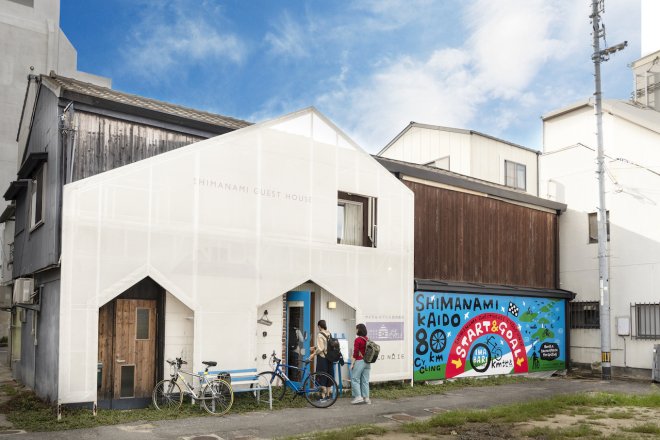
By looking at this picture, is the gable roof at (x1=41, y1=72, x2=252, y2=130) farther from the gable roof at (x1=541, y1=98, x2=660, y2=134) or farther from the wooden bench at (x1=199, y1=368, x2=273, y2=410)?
the gable roof at (x1=541, y1=98, x2=660, y2=134)

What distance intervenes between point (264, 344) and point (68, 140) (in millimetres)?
6479

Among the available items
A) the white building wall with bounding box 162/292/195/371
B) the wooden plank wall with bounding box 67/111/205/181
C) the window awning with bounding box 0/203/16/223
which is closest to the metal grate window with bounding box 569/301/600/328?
the white building wall with bounding box 162/292/195/371

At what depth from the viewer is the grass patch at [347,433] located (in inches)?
400

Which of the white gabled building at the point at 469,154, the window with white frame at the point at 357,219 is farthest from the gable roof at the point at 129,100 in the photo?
the white gabled building at the point at 469,154

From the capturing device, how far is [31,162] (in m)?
14.6

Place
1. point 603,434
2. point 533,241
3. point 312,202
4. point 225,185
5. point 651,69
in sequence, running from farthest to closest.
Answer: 1. point 651,69
2. point 533,241
3. point 312,202
4. point 225,185
5. point 603,434

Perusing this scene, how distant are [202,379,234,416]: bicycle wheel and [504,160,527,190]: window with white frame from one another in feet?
66.4

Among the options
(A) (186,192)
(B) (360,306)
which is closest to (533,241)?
(B) (360,306)

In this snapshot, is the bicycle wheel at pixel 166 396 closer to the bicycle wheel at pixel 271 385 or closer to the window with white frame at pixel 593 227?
the bicycle wheel at pixel 271 385

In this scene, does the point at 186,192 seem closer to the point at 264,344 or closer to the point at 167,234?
the point at 167,234

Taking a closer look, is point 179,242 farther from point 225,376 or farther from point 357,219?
point 357,219

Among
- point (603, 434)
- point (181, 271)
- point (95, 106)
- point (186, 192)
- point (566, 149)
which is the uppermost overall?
point (566, 149)

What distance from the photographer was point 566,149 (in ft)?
80.9

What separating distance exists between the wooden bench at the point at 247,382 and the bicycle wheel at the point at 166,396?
93cm
